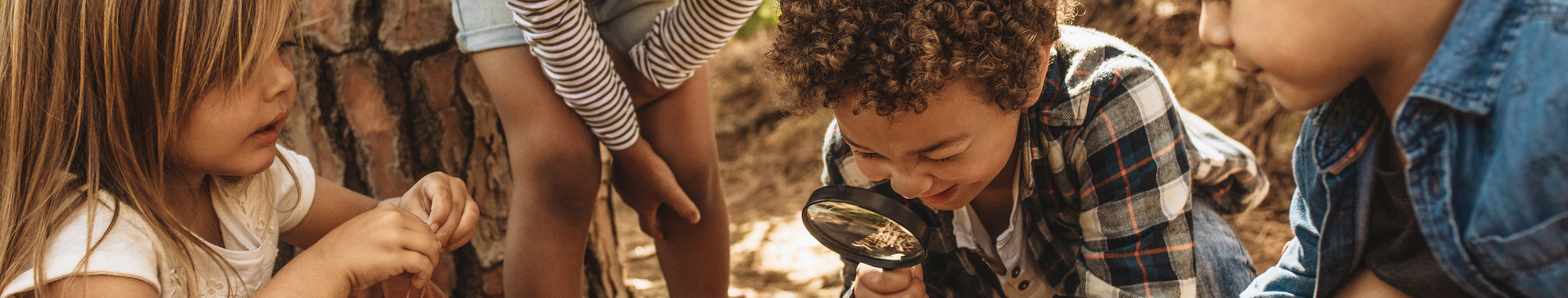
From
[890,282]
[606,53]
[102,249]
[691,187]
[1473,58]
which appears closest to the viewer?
[1473,58]

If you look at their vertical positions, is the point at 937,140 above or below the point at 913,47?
below

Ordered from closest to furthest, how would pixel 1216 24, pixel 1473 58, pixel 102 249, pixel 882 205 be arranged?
1. pixel 1473 58
2. pixel 1216 24
3. pixel 102 249
4. pixel 882 205

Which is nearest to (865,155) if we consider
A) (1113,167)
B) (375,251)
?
(1113,167)

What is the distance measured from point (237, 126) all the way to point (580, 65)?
0.52 m

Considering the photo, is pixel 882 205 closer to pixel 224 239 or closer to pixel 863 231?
pixel 863 231

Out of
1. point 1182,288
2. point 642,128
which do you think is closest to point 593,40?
point 642,128

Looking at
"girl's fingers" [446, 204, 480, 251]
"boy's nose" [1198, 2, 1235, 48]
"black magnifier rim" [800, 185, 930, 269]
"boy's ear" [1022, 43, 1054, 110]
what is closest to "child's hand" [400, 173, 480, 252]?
"girl's fingers" [446, 204, 480, 251]

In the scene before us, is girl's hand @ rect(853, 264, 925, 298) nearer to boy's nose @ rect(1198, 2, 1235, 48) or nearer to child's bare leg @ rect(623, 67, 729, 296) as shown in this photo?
child's bare leg @ rect(623, 67, 729, 296)

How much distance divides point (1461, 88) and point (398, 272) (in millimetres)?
1320

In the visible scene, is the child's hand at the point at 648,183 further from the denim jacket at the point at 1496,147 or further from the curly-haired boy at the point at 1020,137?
the denim jacket at the point at 1496,147

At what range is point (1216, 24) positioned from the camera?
1024mm

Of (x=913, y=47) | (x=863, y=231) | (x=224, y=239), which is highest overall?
(x=913, y=47)

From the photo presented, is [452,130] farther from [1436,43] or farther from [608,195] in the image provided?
[1436,43]

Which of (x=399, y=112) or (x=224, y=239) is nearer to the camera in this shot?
(x=224, y=239)
